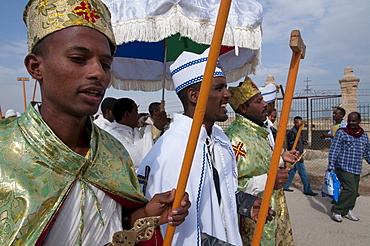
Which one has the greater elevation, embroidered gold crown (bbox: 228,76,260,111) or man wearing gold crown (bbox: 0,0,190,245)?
embroidered gold crown (bbox: 228,76,260,111)

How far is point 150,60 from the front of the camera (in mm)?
4789

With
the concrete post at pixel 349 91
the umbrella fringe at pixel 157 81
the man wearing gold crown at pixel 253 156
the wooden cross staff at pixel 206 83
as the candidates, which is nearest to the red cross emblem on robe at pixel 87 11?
the wooden cross staff at pixel 206 83

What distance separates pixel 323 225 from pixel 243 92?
3.56m

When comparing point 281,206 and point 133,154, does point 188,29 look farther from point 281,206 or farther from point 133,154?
point 281,206

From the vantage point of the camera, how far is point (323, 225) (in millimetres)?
5176

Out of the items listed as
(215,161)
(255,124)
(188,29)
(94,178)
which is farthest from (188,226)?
(188,29)

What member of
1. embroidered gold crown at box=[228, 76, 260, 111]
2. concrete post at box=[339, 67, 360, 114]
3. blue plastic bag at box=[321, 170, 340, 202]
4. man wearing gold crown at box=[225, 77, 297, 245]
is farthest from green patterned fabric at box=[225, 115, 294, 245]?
concrete post at box=[339, 67, 360, 114]

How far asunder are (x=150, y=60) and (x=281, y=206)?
10.4ft

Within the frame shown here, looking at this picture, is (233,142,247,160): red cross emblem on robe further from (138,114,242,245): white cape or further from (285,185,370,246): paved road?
(285,185,370,246): paved road

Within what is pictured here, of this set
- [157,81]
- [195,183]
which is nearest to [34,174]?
[195,183]

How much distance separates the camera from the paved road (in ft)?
14.8

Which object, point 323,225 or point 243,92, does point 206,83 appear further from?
point 323,225

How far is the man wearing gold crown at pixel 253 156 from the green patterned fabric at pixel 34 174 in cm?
161

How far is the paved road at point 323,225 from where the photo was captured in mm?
4508
